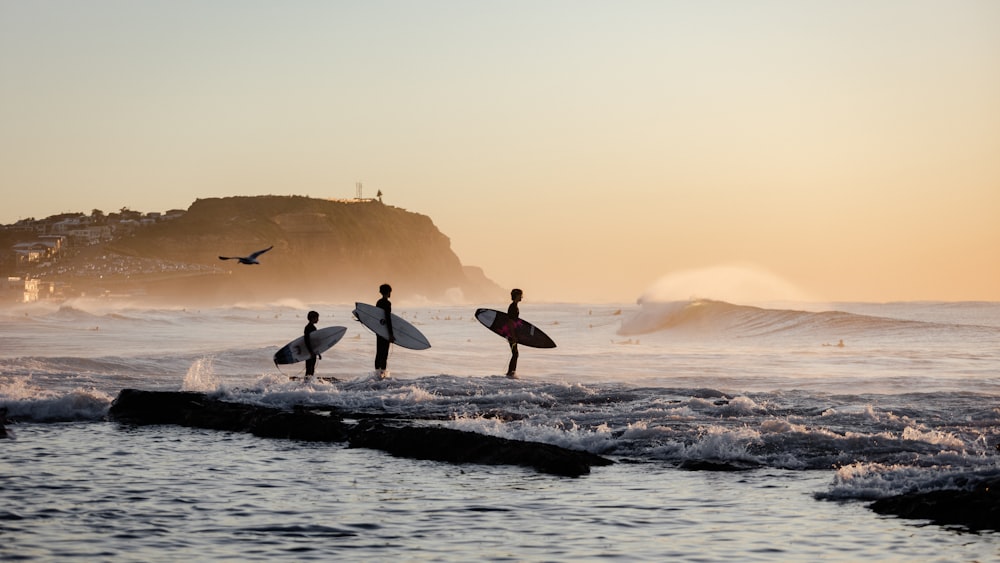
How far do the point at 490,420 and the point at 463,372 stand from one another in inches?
533

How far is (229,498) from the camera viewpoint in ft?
35.0

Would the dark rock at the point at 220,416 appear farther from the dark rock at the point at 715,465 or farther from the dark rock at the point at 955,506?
the dark rock at the point at 955,506

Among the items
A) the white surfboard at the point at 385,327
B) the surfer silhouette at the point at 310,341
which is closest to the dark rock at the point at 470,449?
the surfer silhouette at the point at 310,341

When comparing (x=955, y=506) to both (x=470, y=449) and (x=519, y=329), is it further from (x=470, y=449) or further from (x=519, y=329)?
(x=519, y=329)

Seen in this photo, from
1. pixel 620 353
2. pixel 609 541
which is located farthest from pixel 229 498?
pixel 620 353

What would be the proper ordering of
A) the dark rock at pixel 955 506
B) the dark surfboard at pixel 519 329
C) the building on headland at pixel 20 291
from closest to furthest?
the dark rock at pixel 955 506 → the dark surfboard at pixel 519 329 → the building on headland at pixel 20 291

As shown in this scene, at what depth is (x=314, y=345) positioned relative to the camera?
23.4 meters

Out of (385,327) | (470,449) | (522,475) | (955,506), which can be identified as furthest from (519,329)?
(955,506)

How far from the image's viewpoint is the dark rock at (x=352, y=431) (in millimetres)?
12727

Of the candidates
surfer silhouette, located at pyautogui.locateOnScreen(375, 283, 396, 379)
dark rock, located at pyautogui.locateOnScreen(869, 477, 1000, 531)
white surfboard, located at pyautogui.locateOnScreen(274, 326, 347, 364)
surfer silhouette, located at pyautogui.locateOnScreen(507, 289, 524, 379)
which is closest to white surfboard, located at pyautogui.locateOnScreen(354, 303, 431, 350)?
surfer silhouette, located at pyautogui.locateOnScreen(375, 283, 396, 379)

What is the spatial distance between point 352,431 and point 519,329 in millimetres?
9711

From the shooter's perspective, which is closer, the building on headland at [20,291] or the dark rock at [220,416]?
the dark rock at [220,416]

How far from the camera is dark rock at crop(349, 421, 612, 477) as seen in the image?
486 inches

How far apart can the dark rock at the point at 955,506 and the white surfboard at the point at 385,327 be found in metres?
13.9
